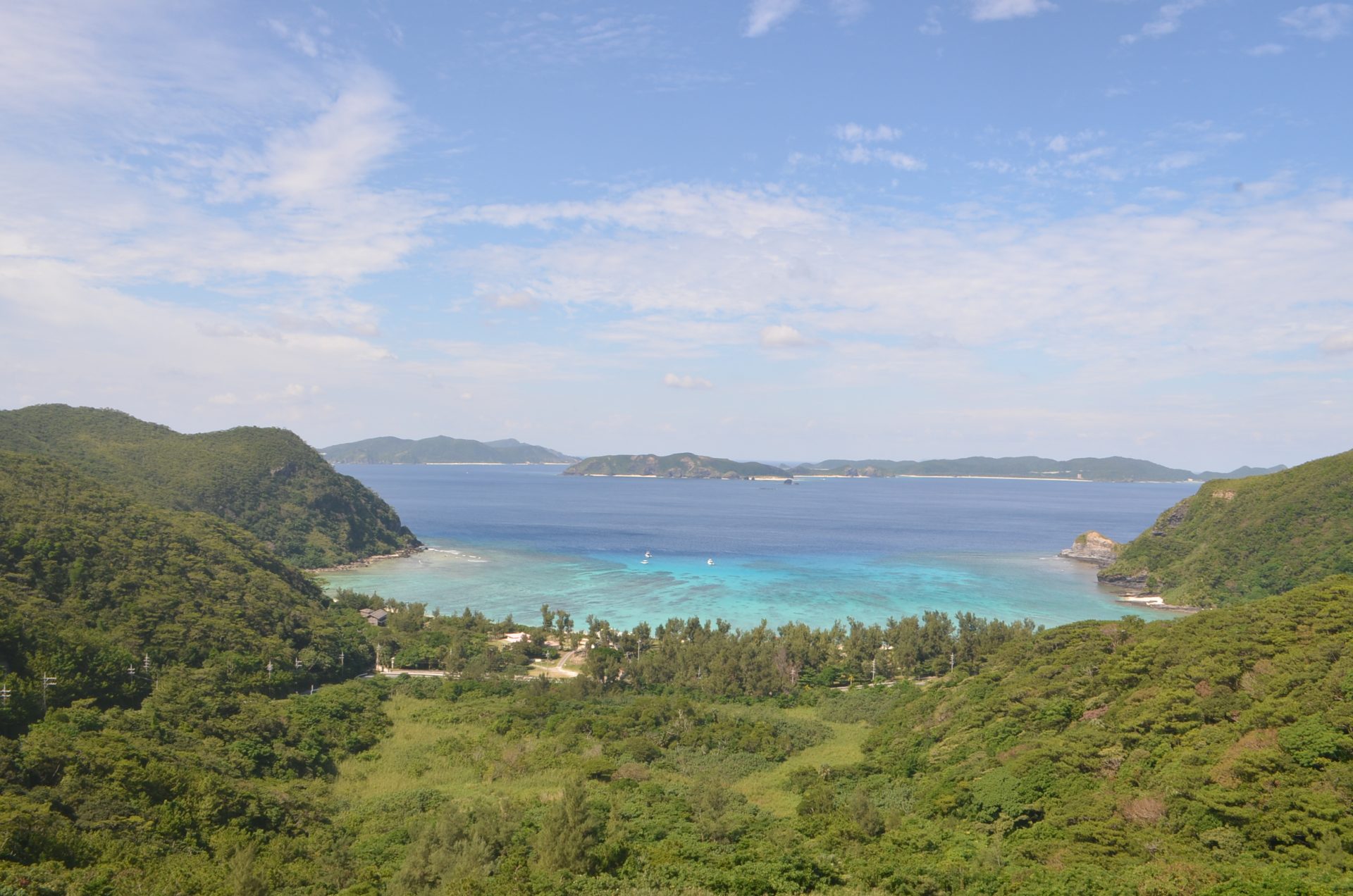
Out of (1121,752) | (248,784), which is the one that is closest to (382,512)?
(248,784)

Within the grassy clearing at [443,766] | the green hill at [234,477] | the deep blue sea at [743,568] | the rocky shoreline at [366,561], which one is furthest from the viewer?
the rocky shoreline at [366,561]

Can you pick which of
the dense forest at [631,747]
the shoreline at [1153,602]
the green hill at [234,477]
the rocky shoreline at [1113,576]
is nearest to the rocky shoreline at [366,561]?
the green hill at [234,477]

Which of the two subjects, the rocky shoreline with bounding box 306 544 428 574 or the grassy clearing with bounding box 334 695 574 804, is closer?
the grassy clearing with bounding box 334 695 574 804

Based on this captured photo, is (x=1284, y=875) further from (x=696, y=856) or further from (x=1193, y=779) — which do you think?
(x=696, y=856)

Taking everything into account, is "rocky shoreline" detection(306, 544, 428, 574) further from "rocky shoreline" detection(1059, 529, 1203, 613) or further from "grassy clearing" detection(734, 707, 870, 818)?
"rocky shoreline" detection(1059, 529, 1203, 613)

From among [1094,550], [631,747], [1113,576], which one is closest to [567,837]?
[631,747]

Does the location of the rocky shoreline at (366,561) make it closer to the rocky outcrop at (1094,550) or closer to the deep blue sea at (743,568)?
the deep blue sea at (743,568)

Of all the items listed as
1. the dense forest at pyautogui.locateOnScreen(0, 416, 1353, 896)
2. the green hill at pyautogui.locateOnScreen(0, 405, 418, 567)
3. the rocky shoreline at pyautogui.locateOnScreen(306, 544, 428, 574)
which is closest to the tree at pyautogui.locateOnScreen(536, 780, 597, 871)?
the dense forest at pyautogui.locateOnScreen(0, 416, 1353, 896)
